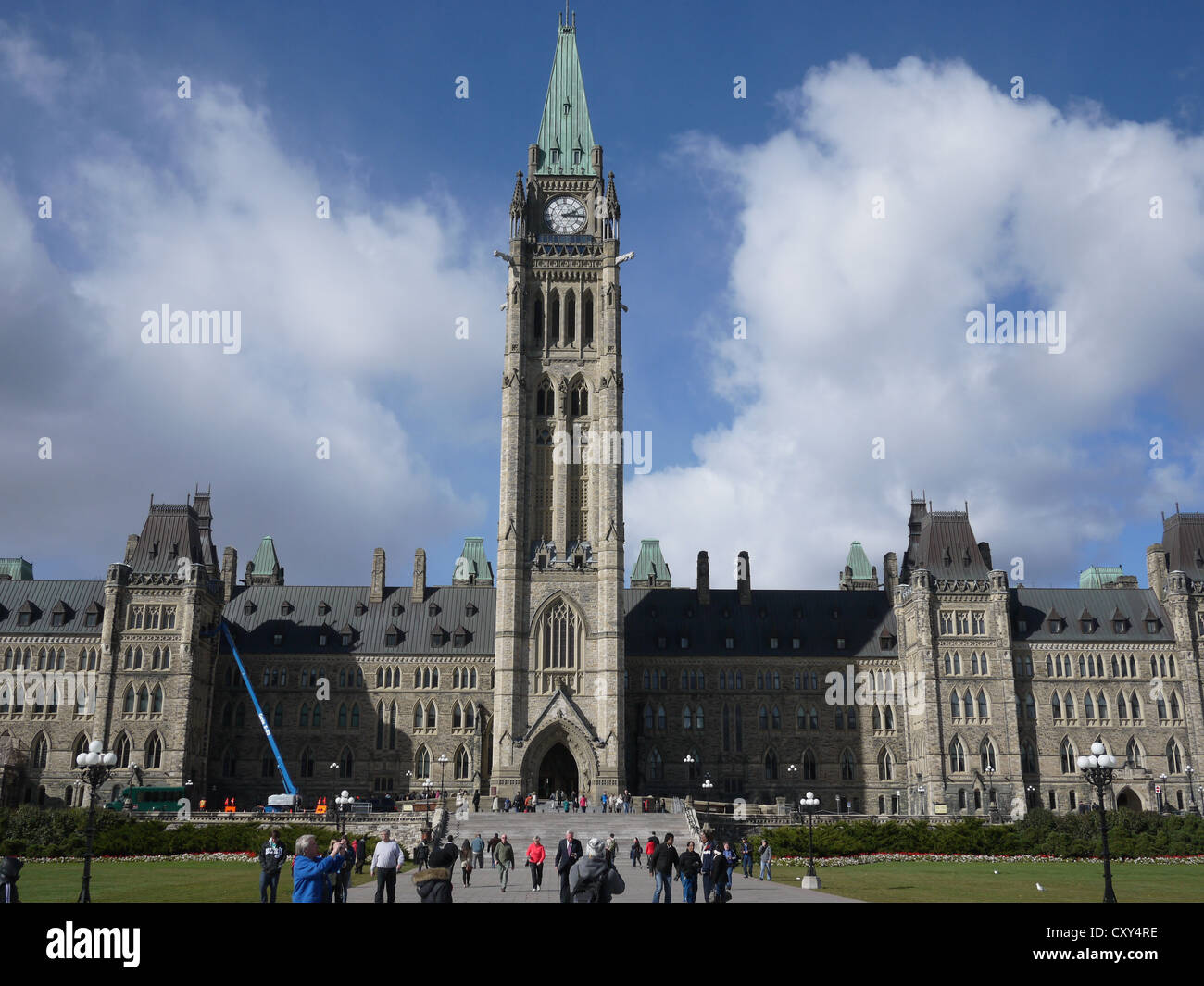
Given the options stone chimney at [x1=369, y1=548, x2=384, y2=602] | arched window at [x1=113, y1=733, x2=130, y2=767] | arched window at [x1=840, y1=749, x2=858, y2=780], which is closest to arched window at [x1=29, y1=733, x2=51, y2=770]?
arched window at [x1=113, y1=733, x2=130, y2=767]

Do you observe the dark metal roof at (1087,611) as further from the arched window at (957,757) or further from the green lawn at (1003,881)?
the green lawn at (1003,881)

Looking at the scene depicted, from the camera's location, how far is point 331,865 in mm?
14148

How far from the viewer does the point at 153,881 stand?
124ft

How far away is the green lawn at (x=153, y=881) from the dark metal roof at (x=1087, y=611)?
5599 centimetres

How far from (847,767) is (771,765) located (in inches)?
231

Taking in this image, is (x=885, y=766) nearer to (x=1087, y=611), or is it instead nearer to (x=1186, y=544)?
(x=1087, y=611)

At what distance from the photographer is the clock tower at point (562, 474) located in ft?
246

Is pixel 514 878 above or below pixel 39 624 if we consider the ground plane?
below

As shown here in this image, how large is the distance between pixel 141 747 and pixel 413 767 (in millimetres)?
19391

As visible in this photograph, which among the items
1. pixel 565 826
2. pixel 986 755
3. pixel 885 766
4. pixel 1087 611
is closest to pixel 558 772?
pixel 565 826

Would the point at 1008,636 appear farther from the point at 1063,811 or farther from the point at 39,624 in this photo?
the point at 39,624

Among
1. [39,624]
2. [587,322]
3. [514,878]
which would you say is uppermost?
[587,322]

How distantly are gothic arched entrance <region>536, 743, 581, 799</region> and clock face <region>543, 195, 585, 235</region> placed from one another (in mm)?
41372
